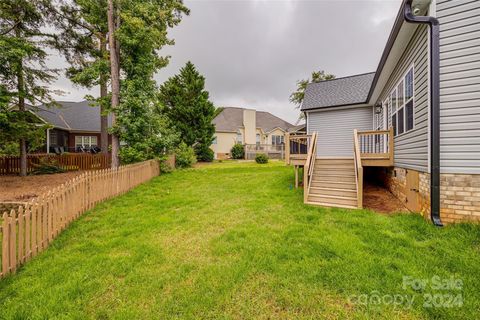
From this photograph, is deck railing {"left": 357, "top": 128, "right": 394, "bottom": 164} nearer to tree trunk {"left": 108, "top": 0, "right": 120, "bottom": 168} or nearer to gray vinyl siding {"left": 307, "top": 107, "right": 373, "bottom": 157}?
gray vinyl siding {"left": 307, "top": 107, "right": 373, "bottom": 157}

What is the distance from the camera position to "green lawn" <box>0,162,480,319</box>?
7.88 feet

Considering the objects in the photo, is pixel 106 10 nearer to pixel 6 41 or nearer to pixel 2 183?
pixel 6 41

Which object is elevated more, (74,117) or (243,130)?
(74,117)

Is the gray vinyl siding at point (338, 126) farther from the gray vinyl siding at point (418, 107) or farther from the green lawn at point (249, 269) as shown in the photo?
the green lawn at point (249, 269)

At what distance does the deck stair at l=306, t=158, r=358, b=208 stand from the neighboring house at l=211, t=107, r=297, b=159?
684 inches

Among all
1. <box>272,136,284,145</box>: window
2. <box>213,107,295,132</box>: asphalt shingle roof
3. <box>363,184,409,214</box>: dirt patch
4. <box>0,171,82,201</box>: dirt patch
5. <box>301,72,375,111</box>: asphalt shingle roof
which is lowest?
<box>363,184,409,214</box>: dirt patch

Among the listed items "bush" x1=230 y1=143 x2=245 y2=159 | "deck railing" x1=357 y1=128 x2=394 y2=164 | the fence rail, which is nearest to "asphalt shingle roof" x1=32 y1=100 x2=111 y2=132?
the fence rail

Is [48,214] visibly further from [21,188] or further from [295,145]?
[295,145]

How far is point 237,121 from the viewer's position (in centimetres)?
2873

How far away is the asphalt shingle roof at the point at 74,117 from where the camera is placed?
20.7 meters

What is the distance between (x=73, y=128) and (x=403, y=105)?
1012 inches

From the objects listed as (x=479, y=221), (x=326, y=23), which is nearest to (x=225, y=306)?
(x=479, y=221)

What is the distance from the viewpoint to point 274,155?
88.8 feet

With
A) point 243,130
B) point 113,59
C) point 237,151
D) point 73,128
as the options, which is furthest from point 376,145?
point 73,128
